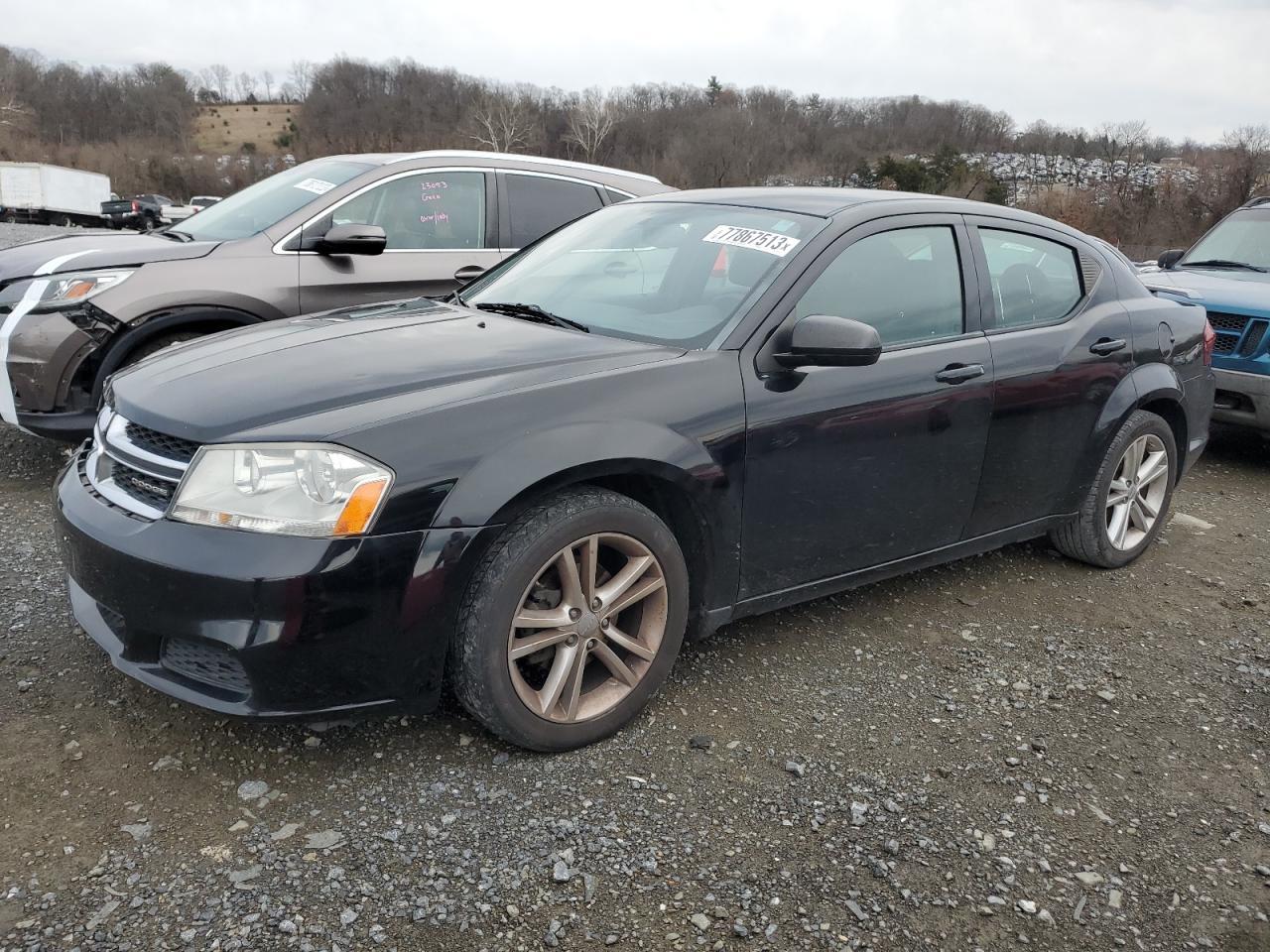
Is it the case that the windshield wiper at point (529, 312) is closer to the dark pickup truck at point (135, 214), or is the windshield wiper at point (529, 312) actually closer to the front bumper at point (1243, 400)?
the front bumper at point (1243, 400)

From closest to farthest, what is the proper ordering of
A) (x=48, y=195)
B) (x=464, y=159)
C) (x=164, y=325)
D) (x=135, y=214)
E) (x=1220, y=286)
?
1. (x=164, y=325)
2. (x=464, y=159)
3. (x=1220, y=286)
4. (x=135, y=214)
5. (x=48, y=195)

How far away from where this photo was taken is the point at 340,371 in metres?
2.74

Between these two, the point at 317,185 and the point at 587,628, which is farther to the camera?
the point at 317,185

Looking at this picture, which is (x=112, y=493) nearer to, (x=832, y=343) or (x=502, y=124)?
(x=832, y=343)

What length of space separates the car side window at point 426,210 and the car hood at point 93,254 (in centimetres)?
82

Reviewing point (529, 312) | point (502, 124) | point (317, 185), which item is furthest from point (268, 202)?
point (502, 124)

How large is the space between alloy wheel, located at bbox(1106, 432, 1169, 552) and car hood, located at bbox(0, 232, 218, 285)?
4.57m

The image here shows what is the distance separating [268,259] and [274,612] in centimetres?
326

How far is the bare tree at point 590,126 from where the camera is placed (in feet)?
304

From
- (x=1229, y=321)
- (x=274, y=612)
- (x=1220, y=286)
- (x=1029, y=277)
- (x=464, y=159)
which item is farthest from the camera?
(x=1220, y=286)

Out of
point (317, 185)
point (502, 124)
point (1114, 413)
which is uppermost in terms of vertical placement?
point (502, 124)

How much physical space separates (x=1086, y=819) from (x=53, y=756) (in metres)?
2.84

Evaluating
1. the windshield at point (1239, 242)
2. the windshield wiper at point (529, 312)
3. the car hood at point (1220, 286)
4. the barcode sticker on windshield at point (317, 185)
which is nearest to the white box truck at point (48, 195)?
the barcode sticker on windshield at point (317, 185)

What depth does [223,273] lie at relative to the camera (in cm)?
487
